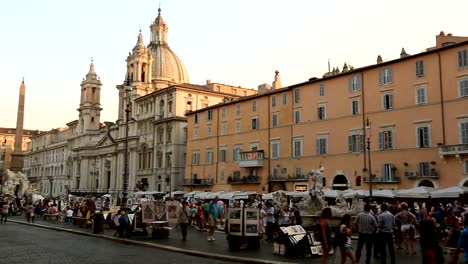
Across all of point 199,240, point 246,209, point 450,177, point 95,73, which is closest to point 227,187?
point 450,177

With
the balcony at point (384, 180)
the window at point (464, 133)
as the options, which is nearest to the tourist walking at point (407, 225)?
the window at point (464, 133)

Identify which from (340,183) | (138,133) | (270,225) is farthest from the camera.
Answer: (138,133)

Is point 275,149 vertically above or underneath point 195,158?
above

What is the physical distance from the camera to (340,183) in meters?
44.6

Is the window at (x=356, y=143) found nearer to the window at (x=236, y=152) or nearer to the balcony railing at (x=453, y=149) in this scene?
the balcony railing at (x=453, y=149)

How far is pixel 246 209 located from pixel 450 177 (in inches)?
924

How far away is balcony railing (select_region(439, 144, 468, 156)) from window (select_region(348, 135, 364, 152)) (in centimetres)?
744

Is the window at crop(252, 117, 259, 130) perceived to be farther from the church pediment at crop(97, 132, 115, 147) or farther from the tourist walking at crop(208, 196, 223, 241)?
the church pediment at crop(97, 132, 115, 147)

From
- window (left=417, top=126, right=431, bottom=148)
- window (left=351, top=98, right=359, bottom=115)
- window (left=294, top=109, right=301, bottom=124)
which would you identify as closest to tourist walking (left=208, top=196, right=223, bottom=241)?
window (left=417, top=126, right=431, bottom=148)

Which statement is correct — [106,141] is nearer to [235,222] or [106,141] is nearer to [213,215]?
[213,215]

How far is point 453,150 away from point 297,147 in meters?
16.9

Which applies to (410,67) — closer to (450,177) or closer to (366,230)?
(450,177)

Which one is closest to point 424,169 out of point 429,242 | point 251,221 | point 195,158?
point 251,221

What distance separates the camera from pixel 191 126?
66.6 metres
